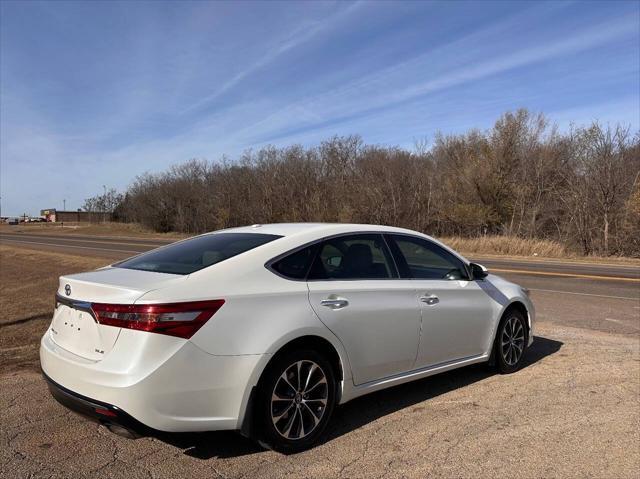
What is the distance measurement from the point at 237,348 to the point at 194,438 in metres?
1.00

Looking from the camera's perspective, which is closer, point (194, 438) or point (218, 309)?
point (218, 309)

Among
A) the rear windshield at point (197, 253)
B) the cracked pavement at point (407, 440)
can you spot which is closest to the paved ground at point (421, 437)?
the cracked pavement at point (407, 440)

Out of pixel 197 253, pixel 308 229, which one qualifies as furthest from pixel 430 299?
pixel 197 253

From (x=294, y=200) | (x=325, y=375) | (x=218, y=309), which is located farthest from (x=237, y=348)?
(x=294, y=200)

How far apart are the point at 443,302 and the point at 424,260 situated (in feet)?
1.61

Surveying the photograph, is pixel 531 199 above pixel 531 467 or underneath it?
above

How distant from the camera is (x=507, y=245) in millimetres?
29609

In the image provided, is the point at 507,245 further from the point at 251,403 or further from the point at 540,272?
the point at 251,403

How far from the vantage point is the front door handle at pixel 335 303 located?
3.98 metres

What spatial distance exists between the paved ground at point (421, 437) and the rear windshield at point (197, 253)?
1176mm

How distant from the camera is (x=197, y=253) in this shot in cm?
425

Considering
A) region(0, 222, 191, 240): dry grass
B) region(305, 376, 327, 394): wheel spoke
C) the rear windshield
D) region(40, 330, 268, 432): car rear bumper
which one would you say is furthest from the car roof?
region(0, 222, 191, 240): dry grass

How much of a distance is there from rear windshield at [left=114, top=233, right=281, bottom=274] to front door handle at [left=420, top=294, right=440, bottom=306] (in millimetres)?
1428

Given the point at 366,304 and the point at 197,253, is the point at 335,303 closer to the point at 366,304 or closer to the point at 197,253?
the point at 366,304
